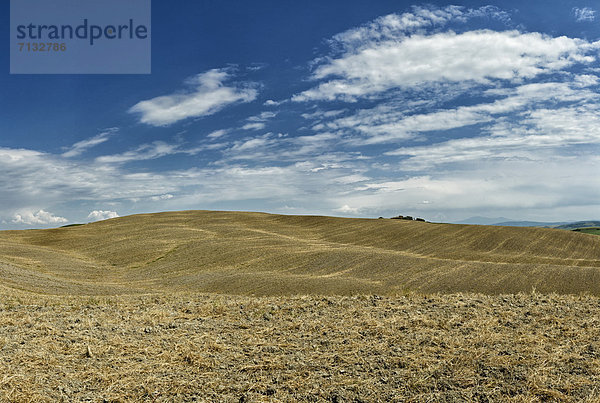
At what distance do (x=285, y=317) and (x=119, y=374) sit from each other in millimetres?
4723

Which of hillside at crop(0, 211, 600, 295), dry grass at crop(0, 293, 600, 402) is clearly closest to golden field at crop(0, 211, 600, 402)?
dry grass at crop(0, 293, 600, 402)

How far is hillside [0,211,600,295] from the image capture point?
29.0 meters

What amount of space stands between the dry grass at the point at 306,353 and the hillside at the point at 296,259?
14754mm

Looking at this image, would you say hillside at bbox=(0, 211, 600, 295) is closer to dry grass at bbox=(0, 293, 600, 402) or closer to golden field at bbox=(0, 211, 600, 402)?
golden field at bbox=(0, 211, 600, 402)

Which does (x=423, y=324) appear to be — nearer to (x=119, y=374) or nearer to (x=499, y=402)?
(x=499, y=402)

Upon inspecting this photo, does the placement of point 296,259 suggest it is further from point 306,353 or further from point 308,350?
point 306,353

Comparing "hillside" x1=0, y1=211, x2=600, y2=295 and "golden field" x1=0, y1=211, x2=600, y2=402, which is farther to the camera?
"hillside" x1=0, y1=211, x2=600, y2=295

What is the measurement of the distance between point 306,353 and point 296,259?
3190 centimetres

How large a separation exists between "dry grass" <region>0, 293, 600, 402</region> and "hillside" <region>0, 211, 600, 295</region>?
14754mm

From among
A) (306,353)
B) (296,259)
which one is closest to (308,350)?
(306,353)

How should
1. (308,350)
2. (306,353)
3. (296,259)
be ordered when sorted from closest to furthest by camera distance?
(306,353), (308,350), (296,259)

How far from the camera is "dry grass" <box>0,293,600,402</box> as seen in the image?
692 cm

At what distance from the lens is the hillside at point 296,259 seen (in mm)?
28984

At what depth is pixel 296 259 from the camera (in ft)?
132
